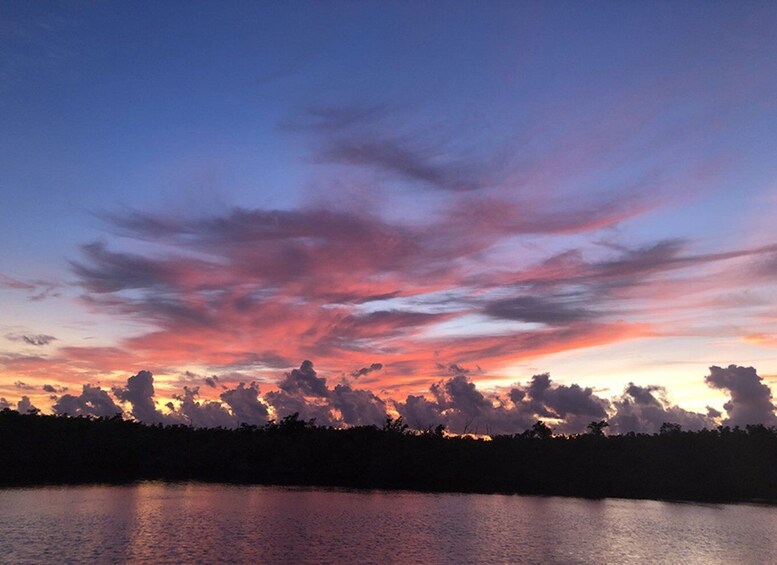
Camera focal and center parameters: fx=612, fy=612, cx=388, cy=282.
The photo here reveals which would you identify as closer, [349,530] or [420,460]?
[349,530]

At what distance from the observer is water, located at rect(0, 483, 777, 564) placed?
5681 centimetres

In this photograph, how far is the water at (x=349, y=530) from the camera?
5681 centimetres

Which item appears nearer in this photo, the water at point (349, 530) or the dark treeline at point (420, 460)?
the water at point (349, 530)

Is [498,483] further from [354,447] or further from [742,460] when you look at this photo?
[742,460]

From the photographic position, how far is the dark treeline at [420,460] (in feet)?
496

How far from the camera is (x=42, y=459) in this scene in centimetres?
15800

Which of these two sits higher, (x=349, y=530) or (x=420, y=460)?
(x=420, y=460)

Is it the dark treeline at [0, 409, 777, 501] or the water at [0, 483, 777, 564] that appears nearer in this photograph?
the water at [0, 483, 777, 564]

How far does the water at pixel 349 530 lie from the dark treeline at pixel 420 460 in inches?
1615

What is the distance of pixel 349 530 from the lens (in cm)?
7238

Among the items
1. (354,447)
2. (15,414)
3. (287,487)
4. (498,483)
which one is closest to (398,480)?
(354,447)

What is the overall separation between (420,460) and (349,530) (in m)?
108

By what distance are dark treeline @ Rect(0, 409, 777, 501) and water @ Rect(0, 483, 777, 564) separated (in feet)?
135

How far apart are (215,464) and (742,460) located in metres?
146
